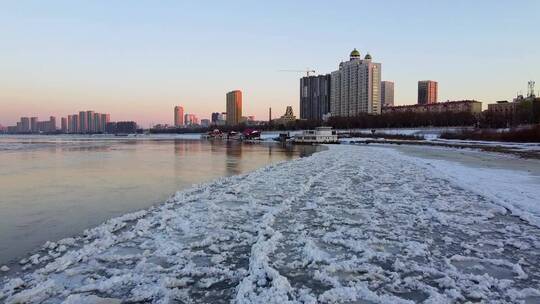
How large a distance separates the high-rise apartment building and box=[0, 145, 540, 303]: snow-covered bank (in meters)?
168

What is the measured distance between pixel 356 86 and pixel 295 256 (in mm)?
179046

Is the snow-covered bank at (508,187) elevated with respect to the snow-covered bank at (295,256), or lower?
Answer: elevated

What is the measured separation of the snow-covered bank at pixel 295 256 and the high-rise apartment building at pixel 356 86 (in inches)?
6611

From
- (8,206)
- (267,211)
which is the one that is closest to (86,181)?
(8,206)

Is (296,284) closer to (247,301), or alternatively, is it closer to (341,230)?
(247,301)

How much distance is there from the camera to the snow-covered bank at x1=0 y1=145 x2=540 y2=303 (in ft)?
17.2

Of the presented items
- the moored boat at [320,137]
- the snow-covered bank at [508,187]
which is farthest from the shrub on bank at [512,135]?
the snow-covered bank at [508,187]

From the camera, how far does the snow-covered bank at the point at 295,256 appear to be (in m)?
5.23

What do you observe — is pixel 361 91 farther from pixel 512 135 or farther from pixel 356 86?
pixel 512 135

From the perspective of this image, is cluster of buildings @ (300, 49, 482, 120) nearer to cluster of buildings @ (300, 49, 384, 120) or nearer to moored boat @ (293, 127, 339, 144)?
cluster of buildings @ (300, 49, 384, 120)

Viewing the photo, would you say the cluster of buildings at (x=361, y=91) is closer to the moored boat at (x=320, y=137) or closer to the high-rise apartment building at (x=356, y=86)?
the high-rise apartment building at (x=356, y=86)

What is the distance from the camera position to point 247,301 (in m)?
4.90

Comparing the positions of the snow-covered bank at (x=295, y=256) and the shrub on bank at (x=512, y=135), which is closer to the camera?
the snow-covered bank at (x=295, y=256)

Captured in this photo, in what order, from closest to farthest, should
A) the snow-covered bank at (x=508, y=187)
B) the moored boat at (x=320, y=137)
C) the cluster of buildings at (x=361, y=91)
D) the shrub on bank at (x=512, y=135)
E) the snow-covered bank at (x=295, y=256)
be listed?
the snow-covered bank at (x=295, y=256)
the snow-covered bank at (x=508, y=187)
the shrub on bank at (x=512, y=135)
the moored boat at (x=320, y=137)
the cluster of buildings at (x=361, y=91)
